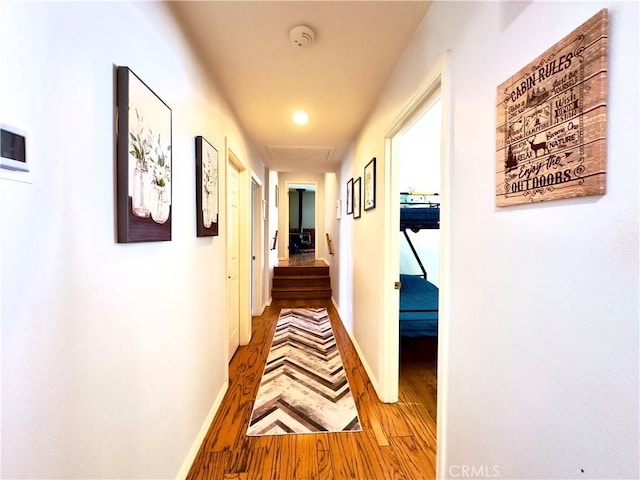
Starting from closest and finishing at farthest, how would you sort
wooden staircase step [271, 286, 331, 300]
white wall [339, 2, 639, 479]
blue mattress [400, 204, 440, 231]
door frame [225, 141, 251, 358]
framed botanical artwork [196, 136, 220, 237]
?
1. white wall [339, 2, 639, 479]
2. framed botanical artwork [196, 136, 220, 237]
3. blue mattress [400, 204, 440, 231]
4. door frame [225, 141, 251, 358]
5. wooden staircase step [271, 286, 331, 300]

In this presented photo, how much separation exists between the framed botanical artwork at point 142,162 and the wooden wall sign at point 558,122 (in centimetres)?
122

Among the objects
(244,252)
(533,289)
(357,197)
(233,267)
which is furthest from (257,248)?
(533,289)

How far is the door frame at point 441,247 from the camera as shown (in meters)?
1.18

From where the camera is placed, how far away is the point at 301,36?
145cm

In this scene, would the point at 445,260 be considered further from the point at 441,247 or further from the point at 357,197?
the point at 357,197

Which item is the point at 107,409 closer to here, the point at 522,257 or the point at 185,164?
the point at 185,164

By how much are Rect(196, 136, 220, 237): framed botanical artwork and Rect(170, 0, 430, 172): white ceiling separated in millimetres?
551

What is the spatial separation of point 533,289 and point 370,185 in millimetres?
1806

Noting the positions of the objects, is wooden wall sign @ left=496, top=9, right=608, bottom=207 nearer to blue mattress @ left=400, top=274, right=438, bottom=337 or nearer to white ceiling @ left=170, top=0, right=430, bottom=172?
white ceiling @ left=170, top=0, right=430, bottom=172

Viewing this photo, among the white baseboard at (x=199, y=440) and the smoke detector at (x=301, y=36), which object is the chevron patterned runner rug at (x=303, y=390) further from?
the smoke detector at (x=301, y=36)

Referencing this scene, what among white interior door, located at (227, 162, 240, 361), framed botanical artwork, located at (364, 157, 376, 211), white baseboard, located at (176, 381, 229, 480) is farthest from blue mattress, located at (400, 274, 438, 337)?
white interior door, located at (227, 162, 240, 361)

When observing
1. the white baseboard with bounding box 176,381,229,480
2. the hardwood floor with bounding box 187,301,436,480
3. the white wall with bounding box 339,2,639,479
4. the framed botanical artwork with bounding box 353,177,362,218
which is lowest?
the hardwood floor with bounding box 187,301,436,480

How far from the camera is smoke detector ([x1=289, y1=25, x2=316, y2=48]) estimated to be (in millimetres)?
1412

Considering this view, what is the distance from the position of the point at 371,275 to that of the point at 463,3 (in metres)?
1.84
